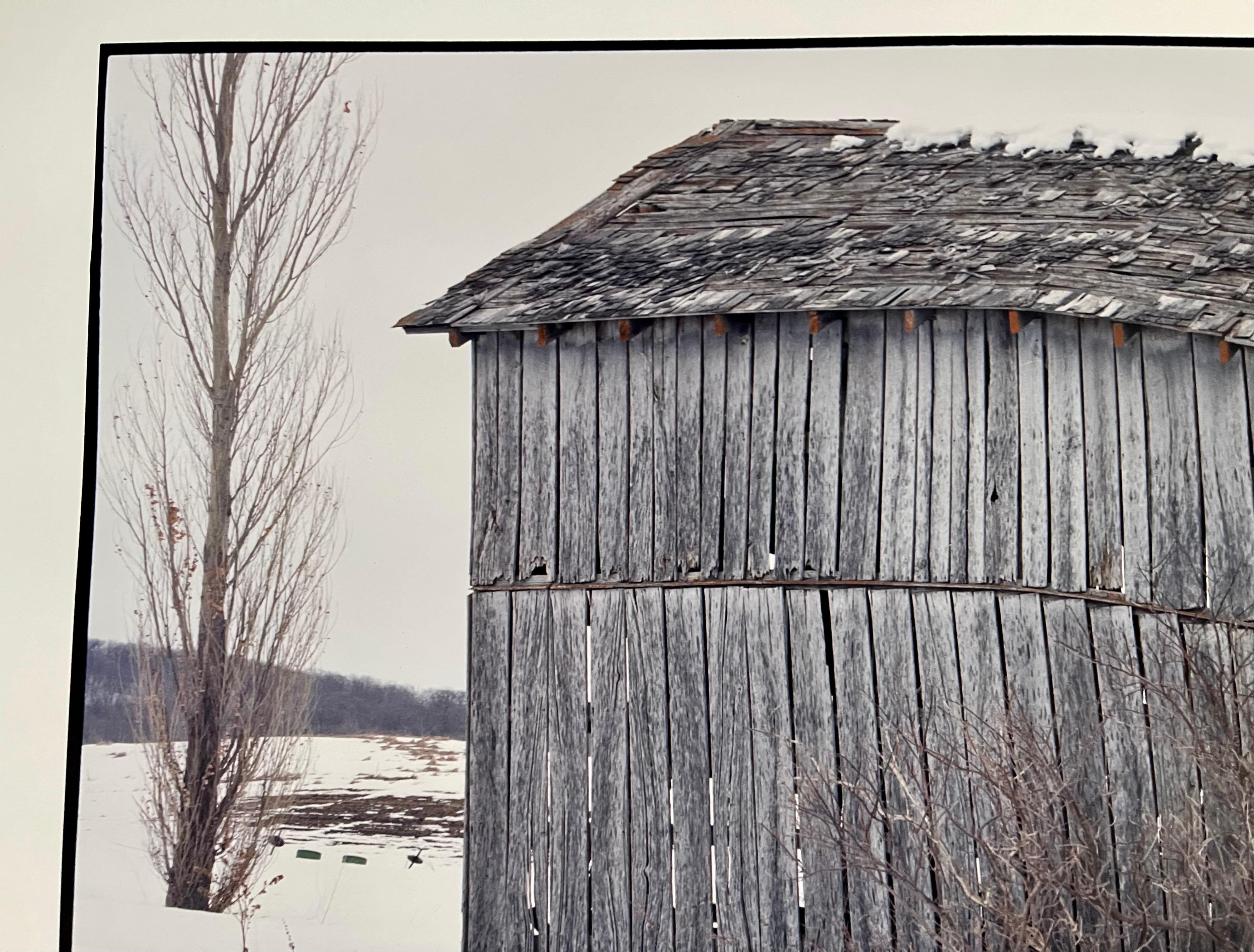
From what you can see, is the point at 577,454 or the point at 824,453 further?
the point at 577,454

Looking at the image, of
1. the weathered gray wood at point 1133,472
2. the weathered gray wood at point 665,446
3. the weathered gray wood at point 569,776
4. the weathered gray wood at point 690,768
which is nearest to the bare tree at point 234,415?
the weathered gray wood at point 569,776

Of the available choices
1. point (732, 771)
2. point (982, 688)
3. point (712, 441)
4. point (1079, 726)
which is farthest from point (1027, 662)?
point (712, 441)

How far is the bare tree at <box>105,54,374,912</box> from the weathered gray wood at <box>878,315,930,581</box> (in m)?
2.33

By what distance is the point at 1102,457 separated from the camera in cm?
430

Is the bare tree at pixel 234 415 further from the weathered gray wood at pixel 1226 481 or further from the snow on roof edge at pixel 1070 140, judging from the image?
the weathered gray wood at pixel 1226 481

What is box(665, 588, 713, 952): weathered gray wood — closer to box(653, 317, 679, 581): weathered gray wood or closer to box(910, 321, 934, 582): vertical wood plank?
box(653, 317, 679, 581): weathered gray wood

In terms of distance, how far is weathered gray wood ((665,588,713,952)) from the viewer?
171 inches

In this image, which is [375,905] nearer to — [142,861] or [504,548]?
[142,861]

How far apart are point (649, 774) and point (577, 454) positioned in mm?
1406

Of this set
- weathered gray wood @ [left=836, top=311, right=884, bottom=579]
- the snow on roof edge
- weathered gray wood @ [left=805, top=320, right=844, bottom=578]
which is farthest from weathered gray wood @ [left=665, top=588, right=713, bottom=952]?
the snow on roof edge

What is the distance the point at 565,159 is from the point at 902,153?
1467 millimetres

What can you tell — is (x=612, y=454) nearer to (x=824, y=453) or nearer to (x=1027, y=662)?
(x=824, y=453)

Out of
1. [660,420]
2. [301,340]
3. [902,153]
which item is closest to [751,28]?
[902,153]

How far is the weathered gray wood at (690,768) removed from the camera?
4336 mm
